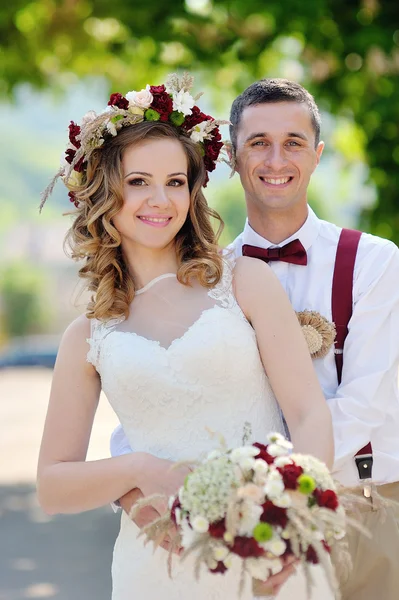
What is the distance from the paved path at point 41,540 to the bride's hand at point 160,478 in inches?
143

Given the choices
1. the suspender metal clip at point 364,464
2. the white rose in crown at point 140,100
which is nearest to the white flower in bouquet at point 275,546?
the suspender metal clip at point 364,464

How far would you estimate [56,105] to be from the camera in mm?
10688

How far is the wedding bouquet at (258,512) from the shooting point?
254 centimetres

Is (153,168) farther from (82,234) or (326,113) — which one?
(326,113)

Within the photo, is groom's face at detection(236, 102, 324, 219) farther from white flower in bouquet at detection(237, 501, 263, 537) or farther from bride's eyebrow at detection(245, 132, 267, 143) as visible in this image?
white flower in bouquet at detection(237, 501, 263, 537)

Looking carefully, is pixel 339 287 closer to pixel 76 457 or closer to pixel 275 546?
pixel 76 457

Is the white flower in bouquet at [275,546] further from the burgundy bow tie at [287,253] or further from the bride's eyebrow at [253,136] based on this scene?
the bride's eyebrow at [253,136]

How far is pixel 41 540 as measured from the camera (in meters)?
8.18

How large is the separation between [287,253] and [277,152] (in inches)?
14.1

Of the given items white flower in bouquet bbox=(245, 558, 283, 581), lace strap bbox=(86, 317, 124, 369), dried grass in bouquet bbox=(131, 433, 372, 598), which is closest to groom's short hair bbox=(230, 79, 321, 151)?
lace strap bbox=(86, 317, 124, 369)

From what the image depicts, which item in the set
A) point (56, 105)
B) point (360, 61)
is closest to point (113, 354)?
point (360, 61)

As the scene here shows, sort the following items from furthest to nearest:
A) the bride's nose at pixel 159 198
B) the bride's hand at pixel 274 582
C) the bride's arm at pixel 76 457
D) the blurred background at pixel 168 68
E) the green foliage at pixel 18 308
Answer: the green foliage at pixel 18 308
the blurred background at pixel 168 68
the bride's nose at pixel 159 198
the bride's arm at pixel 76 457
the bride's hand at pixel 274 582

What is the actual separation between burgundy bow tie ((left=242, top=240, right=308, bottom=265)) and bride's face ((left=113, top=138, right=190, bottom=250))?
0.47 meters

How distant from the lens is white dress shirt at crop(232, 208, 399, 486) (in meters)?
3.37
